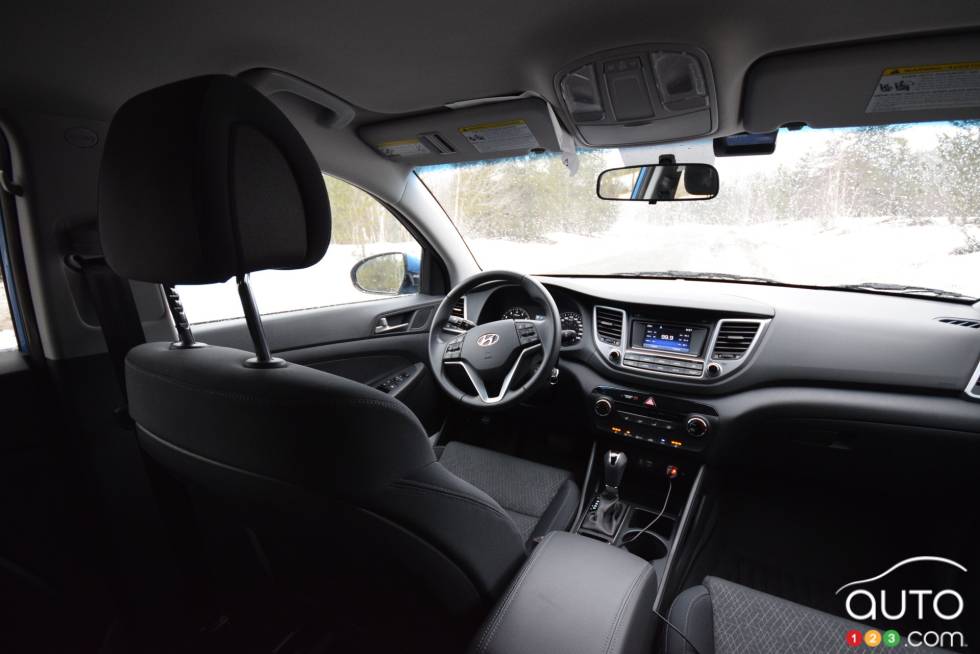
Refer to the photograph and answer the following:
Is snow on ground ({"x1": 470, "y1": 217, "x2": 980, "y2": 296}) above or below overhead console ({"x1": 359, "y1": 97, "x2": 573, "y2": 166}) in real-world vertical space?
below

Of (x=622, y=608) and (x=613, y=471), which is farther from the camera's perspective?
(x=613, y=471)

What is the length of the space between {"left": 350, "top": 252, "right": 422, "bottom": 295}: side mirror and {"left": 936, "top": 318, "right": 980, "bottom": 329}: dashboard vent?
8.93 feet

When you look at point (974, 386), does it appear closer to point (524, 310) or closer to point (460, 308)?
point (524, 310)

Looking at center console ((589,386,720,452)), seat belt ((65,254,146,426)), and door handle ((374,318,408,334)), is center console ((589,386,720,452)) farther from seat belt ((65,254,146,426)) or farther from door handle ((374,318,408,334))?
seat belt ((65,254,146,426))

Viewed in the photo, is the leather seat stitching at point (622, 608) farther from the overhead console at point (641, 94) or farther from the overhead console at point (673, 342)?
the overhead console at point (641, 94)

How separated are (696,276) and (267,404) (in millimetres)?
2468

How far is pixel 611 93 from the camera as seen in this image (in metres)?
1.82

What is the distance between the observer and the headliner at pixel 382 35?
4.39ft

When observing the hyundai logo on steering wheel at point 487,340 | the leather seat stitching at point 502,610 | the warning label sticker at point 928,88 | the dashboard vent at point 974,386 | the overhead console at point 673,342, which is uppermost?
the warning label sticker at point 928,88

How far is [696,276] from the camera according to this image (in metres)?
2.69

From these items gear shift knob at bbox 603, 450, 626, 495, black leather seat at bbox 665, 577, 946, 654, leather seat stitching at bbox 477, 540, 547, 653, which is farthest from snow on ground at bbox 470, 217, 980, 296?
leather seat stitching at bbox 477, 540, 547, 653

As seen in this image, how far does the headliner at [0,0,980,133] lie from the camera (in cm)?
134

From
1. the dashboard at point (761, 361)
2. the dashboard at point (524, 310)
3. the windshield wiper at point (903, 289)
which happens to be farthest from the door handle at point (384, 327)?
the windshield wiper at point (903, 289)

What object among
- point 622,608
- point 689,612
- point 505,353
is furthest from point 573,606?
point 505,353
